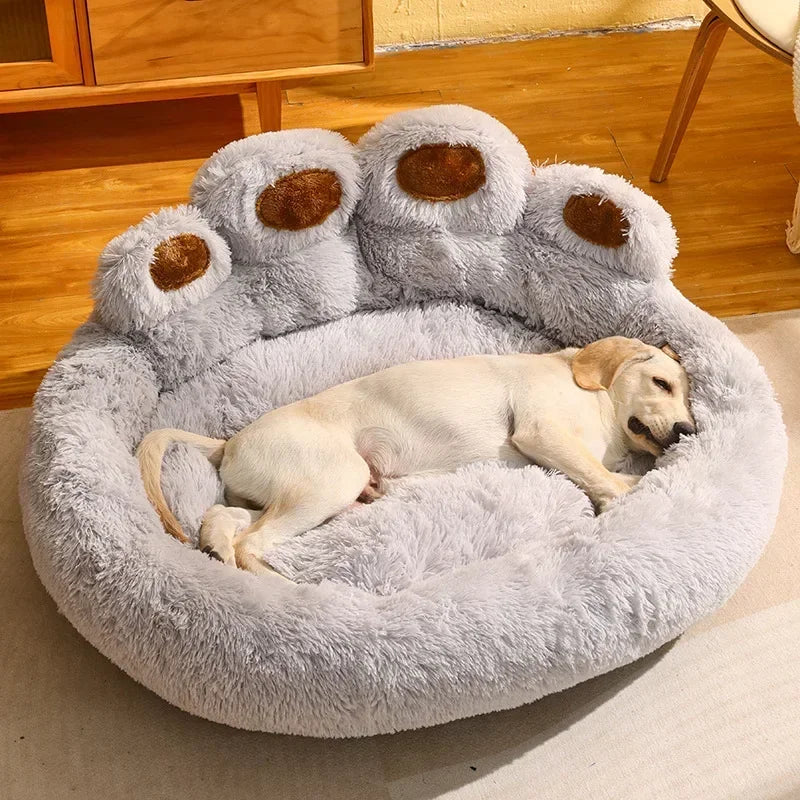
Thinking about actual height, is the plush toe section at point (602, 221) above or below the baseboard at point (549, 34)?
above

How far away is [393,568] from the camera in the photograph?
155cm

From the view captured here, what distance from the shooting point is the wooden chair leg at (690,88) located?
2398mm

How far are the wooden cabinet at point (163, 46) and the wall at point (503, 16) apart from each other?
0.69 meters

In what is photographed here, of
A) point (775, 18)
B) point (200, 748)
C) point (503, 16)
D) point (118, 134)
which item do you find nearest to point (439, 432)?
point (200, 748)

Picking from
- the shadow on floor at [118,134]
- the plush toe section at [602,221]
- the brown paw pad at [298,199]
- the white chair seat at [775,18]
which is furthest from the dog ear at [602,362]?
the shadow on floor at [118,134]

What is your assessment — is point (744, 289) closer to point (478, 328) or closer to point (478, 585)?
point (478, 328)

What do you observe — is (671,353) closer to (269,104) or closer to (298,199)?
(298,199)

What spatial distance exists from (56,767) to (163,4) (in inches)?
62.8

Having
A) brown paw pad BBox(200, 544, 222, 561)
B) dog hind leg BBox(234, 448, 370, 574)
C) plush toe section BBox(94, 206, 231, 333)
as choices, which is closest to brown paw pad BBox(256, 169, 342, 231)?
plush toe section BBox(94, 206, 231, 333)

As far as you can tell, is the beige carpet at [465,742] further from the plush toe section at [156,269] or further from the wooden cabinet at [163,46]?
the wooden cabinet at [163,46]

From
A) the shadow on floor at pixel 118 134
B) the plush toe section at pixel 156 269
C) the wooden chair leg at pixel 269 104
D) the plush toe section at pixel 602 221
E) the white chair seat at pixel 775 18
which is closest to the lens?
the plush toe section at pixel 156 269

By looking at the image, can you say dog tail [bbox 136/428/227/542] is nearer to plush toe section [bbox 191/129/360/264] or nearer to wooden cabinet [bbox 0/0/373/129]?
plush toe section [bbox 191/129/360/264]

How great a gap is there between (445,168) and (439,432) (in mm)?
545

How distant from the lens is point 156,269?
5.95ft
